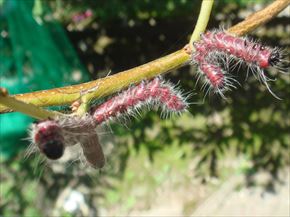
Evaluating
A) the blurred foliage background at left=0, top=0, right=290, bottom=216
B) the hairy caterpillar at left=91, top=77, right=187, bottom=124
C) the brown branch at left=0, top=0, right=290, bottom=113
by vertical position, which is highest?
the blurred foliage background at left=0, top=0, right=290, bottom=216

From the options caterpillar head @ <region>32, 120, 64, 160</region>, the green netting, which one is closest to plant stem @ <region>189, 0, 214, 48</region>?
caterpillar head @ <region>32, 120, 64, 160</region>

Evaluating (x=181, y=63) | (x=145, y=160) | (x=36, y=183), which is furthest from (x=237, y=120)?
(x=181, y=63)

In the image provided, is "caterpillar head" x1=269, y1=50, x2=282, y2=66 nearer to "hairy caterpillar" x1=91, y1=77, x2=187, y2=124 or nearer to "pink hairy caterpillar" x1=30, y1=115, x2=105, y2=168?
"hairy caterpillar" x1=91, y1=77, x2=187, y2=124

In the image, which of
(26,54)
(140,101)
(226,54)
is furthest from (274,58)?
(26,54)

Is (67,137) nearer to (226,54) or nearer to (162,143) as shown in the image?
(226,54)

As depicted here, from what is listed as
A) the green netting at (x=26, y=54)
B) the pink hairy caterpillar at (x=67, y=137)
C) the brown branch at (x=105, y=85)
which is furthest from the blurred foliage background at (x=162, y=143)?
the pink hairy caterpillar at (x=67, y=137)

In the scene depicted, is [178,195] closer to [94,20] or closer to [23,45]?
[23,45]

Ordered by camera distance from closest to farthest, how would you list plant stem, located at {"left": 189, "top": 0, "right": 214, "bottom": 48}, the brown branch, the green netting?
the brown branch
plant stem, located at {"left": 189, "top": 0, "right": 214, "bottom": 48}
the green netting
